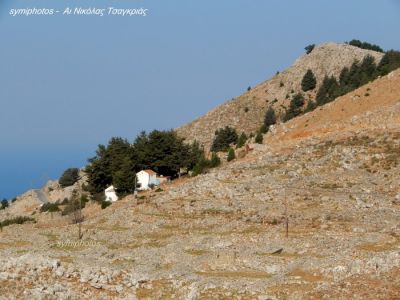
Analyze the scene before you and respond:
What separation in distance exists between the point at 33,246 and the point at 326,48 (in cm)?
15109

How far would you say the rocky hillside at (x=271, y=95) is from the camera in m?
173

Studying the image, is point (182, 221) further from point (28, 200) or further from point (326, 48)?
point (326, 48)

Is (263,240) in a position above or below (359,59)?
below

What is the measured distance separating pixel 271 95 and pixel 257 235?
126794 millimetres

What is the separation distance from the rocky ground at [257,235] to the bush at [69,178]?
171 feet

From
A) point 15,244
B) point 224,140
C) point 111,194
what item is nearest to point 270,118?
point 224,140

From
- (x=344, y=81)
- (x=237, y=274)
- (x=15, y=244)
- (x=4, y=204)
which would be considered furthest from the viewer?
(x=344, y=81)

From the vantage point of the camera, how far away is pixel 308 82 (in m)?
179

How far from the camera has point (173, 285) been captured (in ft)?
128

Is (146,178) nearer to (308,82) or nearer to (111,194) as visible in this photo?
(111,194)

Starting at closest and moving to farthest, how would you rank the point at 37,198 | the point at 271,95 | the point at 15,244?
the point at 15,244 → the point at 37,198 → the point at 271,95

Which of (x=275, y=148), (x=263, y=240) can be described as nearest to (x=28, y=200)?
(x=275, y=148)

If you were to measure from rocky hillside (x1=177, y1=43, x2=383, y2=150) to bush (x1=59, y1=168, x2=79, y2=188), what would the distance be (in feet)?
99.6

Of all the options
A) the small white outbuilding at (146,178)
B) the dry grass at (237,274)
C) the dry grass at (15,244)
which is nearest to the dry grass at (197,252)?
the dry grass at (237,274)
